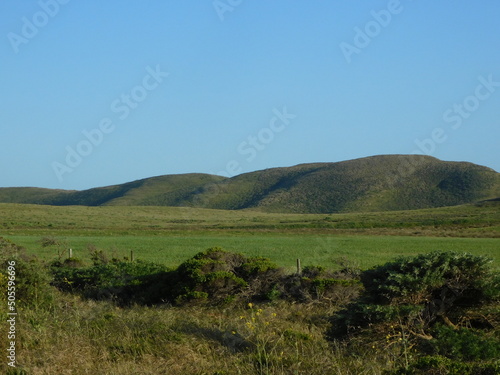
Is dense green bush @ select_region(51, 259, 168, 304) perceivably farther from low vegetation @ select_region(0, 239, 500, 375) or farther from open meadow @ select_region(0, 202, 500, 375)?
low vegetation @ select_region(0, 239, 500, 375)

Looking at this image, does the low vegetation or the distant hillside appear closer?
the low vegetation

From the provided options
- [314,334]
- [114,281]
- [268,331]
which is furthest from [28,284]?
[314,334]

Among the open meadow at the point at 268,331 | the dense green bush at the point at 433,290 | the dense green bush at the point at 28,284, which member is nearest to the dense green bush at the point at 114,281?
the open meadow at the point at 268,331

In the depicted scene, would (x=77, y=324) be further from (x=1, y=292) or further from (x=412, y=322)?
(x=412, y=322)

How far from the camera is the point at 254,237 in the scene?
5625 centimetres

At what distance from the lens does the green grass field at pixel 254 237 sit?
3541 cm

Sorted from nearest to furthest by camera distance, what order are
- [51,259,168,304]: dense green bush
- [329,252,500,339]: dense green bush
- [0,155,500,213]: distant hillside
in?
[329,252,500,339]: dense green bush
[51,259,168,304]: dense green bush
[0,155,500,213]: distant hillside

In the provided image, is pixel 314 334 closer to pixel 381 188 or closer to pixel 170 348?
pixel 170 348

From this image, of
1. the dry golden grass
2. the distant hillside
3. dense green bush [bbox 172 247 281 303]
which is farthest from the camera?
the distant hillside

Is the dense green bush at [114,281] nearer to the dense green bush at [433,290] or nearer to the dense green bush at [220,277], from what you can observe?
the dense green bush at [220,277]

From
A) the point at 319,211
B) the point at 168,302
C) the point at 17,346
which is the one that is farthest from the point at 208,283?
the point at 319,211

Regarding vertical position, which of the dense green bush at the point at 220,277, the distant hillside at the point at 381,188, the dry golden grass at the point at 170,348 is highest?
the distant hillside at the point at 381,188

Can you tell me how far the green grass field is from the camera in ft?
116

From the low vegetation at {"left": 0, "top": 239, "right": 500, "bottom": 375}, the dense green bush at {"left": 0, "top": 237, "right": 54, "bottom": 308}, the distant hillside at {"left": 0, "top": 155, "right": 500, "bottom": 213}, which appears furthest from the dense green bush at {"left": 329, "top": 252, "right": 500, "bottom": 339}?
the distant hillside at {"left": 0, "top": 155, "right": 500, "bottom": 213}
